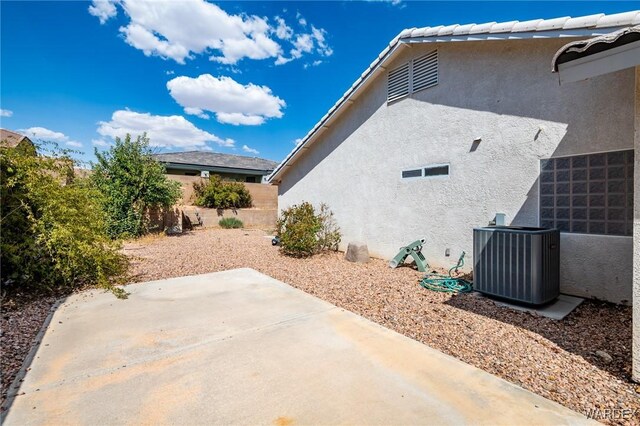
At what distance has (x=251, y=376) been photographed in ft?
10.5

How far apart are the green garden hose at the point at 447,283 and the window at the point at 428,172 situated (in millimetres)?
2112

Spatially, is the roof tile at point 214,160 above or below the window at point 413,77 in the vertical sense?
above

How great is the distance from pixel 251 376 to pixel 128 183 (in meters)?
14.4

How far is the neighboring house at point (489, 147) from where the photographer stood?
5.41 meters

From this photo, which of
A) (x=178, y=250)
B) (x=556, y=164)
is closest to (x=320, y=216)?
(x=178, y=250)

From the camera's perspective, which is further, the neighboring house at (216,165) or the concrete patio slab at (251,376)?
the neighboring house at (216,165)

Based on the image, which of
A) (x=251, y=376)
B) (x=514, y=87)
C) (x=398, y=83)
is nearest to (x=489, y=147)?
(x=514, y=87)

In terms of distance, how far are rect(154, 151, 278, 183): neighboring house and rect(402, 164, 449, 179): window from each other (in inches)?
755

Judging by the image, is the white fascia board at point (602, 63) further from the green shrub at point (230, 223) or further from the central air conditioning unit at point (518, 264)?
the green shrub at point (230, 223)

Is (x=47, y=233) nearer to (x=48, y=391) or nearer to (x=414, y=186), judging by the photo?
(x=48, y=391)

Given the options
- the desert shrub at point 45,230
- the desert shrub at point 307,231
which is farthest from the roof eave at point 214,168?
the desert shrub at point 45,230

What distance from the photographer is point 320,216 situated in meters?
12.0

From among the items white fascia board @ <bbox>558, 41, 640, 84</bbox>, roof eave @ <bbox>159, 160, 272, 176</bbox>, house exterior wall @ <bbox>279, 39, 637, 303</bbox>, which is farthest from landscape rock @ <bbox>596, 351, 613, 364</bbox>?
roof eave @ <bbox>159, 160, 272, 176</bbox>

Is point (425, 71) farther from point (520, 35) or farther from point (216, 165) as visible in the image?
point (216, 165)
